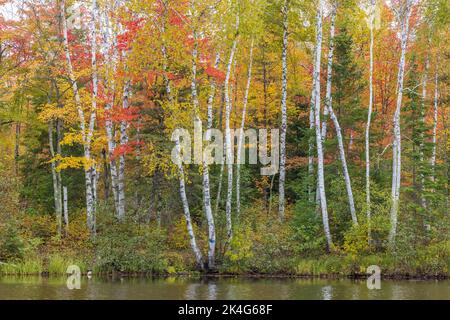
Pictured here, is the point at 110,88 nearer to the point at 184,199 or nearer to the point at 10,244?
the point at 184,199

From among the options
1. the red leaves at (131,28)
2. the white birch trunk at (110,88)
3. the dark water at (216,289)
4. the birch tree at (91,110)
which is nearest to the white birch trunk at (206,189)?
the dark water at (216,289)

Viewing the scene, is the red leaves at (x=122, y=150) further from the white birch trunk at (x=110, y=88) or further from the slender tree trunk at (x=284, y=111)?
the slender tree trunk at (x=284, y=111)

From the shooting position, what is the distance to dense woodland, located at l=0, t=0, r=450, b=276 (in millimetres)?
18859

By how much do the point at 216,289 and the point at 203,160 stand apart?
4.90 meters

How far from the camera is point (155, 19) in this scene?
18.6 metres

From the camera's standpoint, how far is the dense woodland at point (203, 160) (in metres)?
18.9

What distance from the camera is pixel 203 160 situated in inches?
730

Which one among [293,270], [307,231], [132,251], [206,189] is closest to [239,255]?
[293,270]

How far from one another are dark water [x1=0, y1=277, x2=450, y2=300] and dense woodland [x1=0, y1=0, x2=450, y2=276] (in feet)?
5.01

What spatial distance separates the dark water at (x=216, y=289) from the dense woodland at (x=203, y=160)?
153 centimetres

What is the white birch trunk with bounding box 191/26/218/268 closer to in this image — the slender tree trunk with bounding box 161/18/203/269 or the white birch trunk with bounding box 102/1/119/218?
the slender tree trunk with bounding box 161/18/203/269
